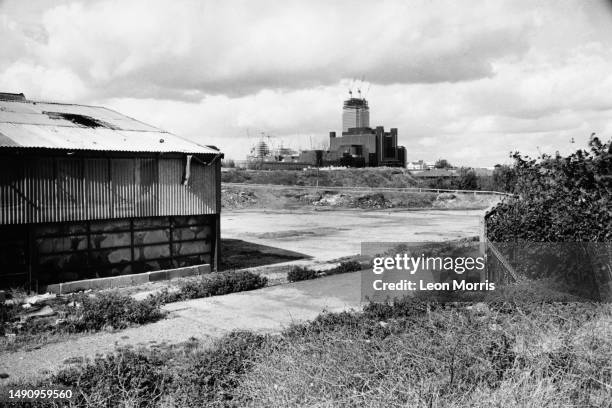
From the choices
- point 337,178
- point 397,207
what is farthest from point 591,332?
point 337,178

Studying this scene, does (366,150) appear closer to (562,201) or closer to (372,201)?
(372,201)

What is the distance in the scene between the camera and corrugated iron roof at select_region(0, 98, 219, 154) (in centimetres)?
1656

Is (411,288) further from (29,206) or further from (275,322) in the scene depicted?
(29,206)

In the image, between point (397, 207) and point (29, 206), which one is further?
point (397, 207)

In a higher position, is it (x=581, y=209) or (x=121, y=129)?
(x=121, y=129)

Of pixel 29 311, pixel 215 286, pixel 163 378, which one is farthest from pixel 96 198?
pixel 163 378

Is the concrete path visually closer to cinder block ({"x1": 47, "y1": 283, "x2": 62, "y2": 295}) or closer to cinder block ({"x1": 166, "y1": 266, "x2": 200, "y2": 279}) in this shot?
cinder block ({"x1": 166, "y1": 266, "x2": 200, "y2": 279})

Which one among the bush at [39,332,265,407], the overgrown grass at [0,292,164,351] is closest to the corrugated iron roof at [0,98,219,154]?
the overgrown grass at [0,292,164,351]

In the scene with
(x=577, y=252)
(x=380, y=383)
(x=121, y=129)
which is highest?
(x=121, y=129)

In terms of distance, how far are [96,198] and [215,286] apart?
4.84 meters

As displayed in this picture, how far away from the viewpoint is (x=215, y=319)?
13188mm

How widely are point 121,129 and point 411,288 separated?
12.2 meters

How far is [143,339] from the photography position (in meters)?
11.4

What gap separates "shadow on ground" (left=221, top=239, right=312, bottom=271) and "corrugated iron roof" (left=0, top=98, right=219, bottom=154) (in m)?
5.01
